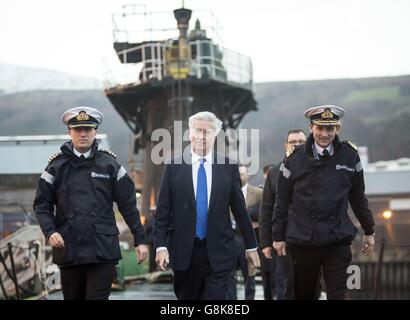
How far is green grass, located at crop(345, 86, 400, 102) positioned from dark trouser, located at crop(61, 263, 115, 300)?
397 ft

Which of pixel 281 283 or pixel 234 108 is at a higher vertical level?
pixel 234 108

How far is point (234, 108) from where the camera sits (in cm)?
3662

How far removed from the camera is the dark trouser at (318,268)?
304 inches

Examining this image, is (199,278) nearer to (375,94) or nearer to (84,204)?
(84,204)

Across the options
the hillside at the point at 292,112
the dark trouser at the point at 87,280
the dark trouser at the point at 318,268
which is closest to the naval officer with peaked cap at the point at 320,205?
the dark trouser at the point at 318,268

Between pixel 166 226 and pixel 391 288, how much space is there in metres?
23.1

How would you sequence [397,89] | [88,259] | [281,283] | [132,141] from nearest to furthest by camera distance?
[88,259]
[281,283]
[132,141]
[397,89]

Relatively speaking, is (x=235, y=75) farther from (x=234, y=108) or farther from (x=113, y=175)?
(x=113, y=175)

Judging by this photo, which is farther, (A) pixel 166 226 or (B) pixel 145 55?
(B) pixel 145 55

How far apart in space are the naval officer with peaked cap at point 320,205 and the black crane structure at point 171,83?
2377 cm

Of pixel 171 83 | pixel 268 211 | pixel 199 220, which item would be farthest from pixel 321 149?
pixel 171 83

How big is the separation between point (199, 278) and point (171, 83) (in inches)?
1035

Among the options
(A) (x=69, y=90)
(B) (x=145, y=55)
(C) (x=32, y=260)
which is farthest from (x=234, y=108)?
(A) (x=69, y=90)

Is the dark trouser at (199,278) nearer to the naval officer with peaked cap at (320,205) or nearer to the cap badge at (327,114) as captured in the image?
the naval officer with peaked cap at (320,205)
